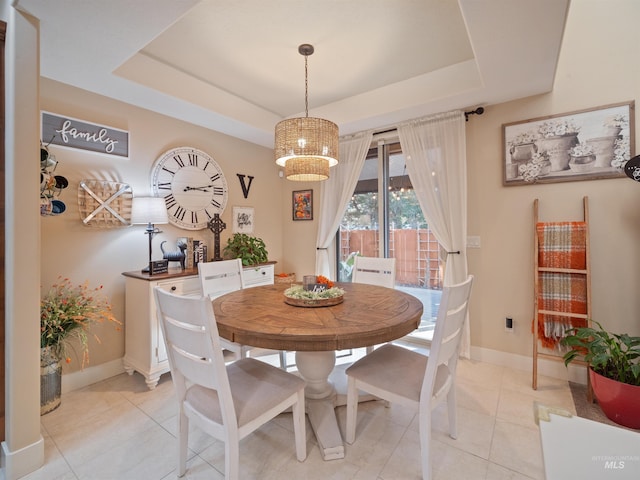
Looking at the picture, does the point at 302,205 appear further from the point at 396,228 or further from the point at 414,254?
the point at 414,254

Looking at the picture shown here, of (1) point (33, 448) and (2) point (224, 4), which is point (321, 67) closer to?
(2) point (224, 4)

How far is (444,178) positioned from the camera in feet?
9.35

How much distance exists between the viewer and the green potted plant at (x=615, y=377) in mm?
1746

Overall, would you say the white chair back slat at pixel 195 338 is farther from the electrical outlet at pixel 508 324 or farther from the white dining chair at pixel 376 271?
the electrical outlet at pixel 508 324

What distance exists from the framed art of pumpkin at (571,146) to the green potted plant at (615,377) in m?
1.25

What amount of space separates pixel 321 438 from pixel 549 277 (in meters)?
2.22

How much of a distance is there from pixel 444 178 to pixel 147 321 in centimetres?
297

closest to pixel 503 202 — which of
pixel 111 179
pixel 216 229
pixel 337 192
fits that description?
pixel 337 192

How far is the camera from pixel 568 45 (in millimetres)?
2344

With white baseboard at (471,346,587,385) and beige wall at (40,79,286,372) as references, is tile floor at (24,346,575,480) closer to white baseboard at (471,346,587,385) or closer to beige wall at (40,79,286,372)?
white baseboard at (471,346,587,385)

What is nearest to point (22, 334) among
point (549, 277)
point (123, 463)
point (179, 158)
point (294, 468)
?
point (123, 463)

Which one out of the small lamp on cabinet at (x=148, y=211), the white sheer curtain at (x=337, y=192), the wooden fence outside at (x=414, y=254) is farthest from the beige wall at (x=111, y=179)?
the wooden fence outside at (x=414, y=254)

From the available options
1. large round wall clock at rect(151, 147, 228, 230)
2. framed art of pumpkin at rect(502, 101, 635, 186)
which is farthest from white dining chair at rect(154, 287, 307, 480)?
framed art of pumpkin at rect(502, 101, 635, 186)

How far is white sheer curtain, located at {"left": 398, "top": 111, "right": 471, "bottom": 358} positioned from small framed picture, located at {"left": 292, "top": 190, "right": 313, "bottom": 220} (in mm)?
1414
